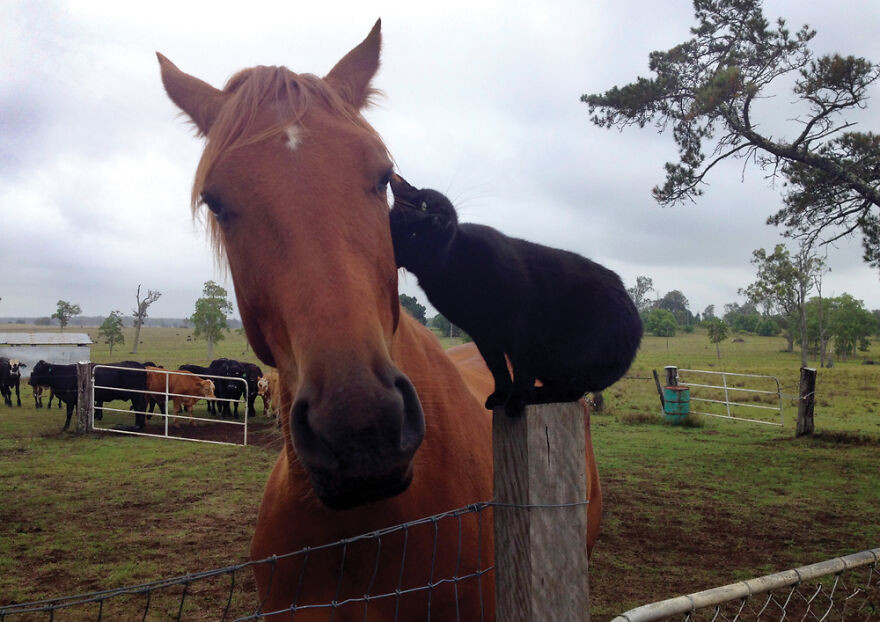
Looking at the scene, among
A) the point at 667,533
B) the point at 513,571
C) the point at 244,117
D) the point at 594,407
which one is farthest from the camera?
the point at 594,407

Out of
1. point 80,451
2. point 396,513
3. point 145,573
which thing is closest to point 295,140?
point 396,513

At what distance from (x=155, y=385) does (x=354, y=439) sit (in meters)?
15.9

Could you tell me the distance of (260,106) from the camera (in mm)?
1737

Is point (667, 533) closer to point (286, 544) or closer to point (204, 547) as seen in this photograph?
point (204, 547)

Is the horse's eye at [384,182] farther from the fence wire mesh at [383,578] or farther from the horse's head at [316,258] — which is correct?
the fence wire mesh at [383,578]

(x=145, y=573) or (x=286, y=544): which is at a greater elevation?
(x=286, y=544)

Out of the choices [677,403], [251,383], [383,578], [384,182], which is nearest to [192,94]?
[384,182]

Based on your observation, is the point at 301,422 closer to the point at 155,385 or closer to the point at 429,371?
the point at 429,371

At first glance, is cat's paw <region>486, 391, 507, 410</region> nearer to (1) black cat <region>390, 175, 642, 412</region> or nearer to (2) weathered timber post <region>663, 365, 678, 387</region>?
(1) black cat <region>390, 175, 642, 412</region>

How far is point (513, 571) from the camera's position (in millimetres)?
1386

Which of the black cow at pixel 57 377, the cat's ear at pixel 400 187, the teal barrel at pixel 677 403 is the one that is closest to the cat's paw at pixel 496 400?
the cat's ear at pixel 400 187

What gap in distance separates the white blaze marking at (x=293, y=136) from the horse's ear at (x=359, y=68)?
475 mm

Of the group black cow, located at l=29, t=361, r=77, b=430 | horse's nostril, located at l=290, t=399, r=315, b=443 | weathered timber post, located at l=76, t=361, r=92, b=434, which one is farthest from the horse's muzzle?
black cow, located at l=29, t=361, r=77, b=430

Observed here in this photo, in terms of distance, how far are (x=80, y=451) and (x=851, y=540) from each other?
41.4ft
